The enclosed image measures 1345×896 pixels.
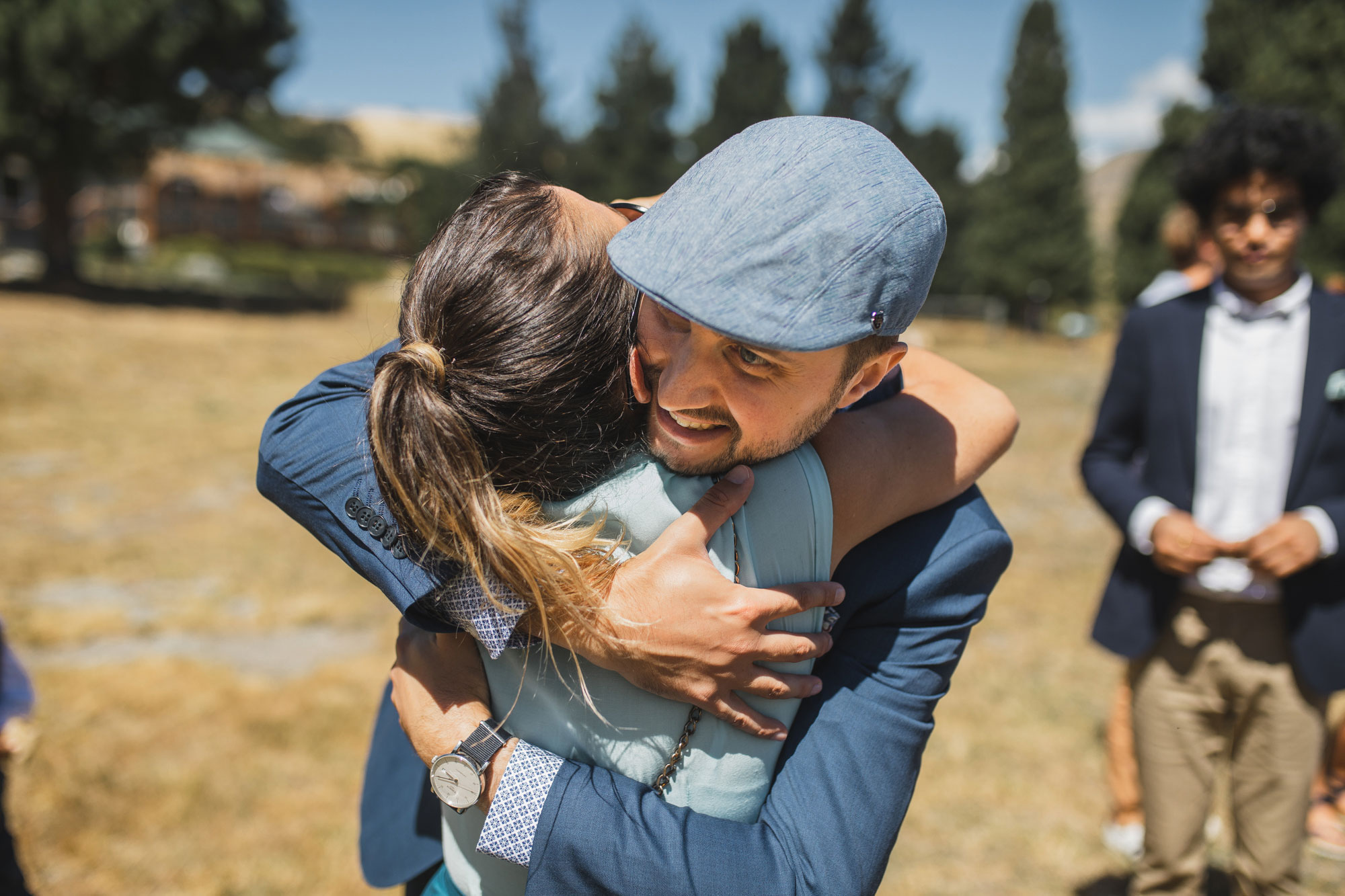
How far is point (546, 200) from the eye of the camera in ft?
3.80

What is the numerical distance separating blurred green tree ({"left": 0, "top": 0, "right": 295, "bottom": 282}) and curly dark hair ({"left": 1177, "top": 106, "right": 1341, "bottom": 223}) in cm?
1919

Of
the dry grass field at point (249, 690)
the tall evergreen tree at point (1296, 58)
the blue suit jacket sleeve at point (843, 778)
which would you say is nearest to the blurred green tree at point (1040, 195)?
the tall evergreen tree at point (1296, 58)

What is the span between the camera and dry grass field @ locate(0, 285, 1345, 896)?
137 inches

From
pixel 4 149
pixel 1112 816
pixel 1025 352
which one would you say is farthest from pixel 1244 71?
pixel 4 149

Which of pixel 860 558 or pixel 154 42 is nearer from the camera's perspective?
pixel 860 558

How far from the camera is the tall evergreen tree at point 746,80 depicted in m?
29.2

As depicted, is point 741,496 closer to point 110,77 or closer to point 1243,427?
point 1243,427

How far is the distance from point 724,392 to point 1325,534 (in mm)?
2150

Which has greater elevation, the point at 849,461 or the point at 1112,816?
the point at 849,461

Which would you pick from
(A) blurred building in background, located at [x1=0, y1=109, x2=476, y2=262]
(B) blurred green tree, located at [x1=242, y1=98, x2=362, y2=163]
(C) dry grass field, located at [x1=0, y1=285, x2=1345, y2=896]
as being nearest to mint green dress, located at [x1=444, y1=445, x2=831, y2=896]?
(C) dry grass field, located at [x1=0, y1=285, x2=1345, y2=896]

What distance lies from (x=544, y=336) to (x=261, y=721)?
4.07 metres

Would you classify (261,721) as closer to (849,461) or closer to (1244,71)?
(849,461)

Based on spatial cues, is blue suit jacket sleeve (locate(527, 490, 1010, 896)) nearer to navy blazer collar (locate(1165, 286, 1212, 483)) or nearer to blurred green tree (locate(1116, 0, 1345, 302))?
navy blazer collar (locate(1165, 286, 1212, 483))

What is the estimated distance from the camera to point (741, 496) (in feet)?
3.64
